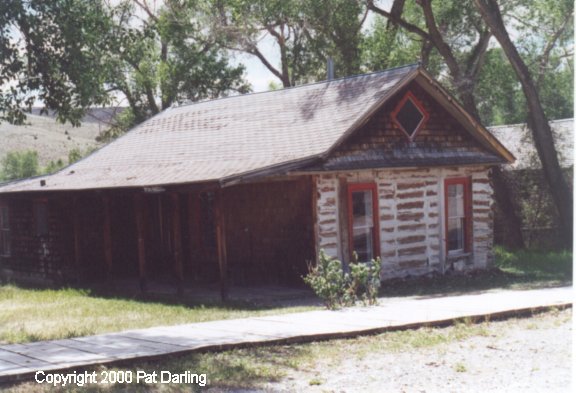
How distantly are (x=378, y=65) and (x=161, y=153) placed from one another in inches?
720

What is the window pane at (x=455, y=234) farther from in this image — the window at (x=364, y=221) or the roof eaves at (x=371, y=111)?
the roof eaves at (x=371, y=111)

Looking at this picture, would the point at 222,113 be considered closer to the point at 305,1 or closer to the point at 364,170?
the point at 364,170

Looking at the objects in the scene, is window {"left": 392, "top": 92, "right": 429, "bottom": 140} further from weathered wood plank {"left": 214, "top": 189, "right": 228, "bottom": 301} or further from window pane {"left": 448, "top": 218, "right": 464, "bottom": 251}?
weathered wood plank {"left": 214, "top": 189, "right": 228, "bottom": 301}

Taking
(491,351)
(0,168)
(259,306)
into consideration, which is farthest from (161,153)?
(0,168)

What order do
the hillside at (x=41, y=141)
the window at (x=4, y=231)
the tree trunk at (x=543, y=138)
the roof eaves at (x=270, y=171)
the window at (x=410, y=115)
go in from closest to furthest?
the roof eaves at (x=270, y=171) < the window at (x=410, y=115) < the window at (x=4, y=231) < the tree trunk at (x=543, y=138) < the hillside at (x=41, y=141)

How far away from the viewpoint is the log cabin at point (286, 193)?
17.5 m

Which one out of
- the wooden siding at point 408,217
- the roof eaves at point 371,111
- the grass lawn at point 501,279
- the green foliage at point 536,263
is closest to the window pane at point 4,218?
the wooden siding at point 408,217

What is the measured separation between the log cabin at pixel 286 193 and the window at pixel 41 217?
0.11 ft

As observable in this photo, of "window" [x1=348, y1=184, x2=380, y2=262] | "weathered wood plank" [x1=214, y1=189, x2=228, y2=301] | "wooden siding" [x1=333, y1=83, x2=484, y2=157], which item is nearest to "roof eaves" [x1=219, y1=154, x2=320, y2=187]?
"weathered wood plank" [x1=214, y1=189, x2=228, y2=301]

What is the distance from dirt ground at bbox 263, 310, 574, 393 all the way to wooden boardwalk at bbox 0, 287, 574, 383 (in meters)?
1.31

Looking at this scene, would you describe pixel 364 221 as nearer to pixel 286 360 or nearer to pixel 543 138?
pixel 286 360

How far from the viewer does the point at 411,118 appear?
19.6 meters

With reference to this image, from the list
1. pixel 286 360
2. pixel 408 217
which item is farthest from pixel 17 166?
pixel 286 360

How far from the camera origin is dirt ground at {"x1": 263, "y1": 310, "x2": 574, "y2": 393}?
8086 mm
